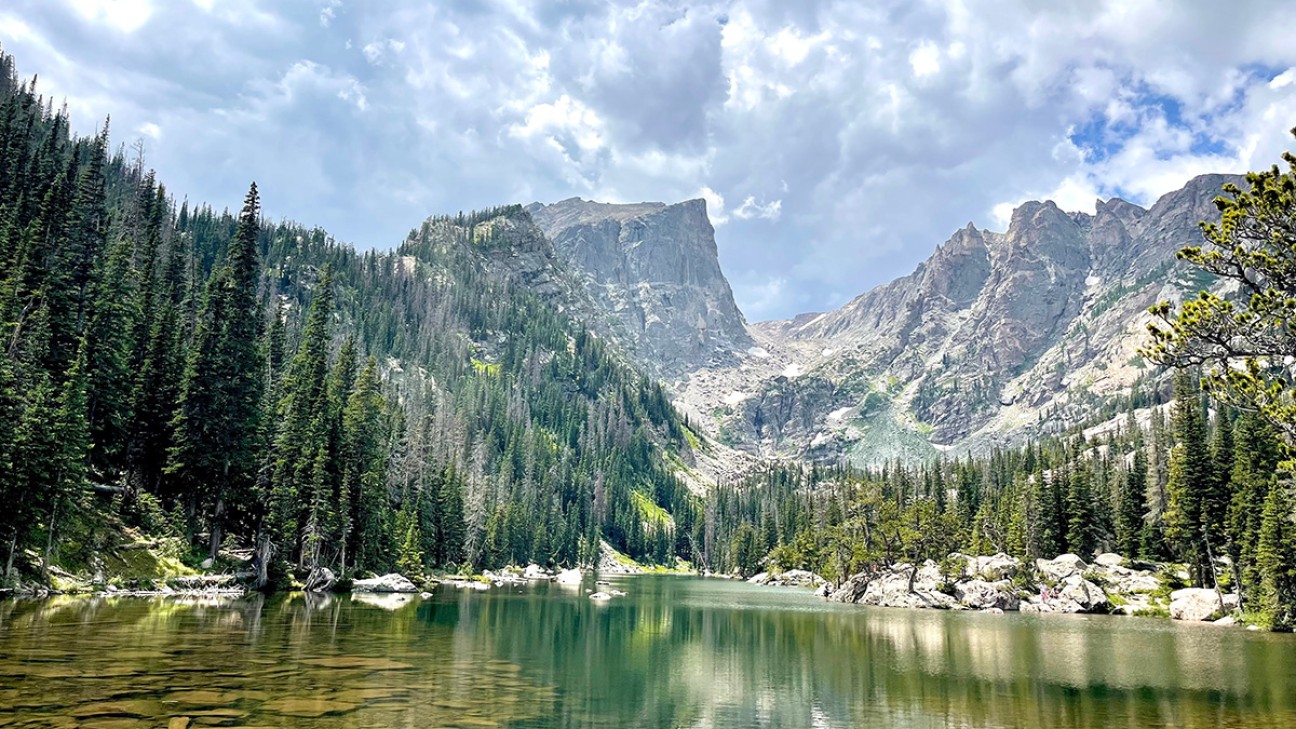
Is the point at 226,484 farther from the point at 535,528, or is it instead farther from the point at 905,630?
the point at 535,528

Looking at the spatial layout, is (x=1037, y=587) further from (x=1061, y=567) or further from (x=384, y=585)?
(x=384, y=585)

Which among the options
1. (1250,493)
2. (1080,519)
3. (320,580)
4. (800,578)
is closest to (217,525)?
(320,580)

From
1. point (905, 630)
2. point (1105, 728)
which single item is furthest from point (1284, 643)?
point (1105, 728)

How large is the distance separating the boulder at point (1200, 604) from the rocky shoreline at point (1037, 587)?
14cm

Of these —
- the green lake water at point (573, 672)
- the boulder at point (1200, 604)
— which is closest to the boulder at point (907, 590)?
the boulder at point (1200, 604)

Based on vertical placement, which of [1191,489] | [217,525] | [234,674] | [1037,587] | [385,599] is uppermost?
[1191,489]

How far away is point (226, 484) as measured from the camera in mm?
64188

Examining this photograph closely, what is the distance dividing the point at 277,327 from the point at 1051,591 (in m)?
103

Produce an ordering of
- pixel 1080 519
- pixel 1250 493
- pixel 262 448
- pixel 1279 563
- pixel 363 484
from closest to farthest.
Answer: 1. pixel 1279 563
2. pixel 262 448
3. pixel 1250 493
4. pixel 363 484
5. pixel 1080 519

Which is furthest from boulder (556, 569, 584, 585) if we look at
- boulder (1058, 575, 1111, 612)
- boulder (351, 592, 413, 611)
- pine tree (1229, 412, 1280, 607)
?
pine tree (1229, 412, 1280, 607)

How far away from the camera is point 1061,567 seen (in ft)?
309

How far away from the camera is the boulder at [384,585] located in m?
74.5

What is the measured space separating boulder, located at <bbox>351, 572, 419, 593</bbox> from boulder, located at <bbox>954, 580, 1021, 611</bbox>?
214ft

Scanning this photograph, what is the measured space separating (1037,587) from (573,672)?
80667mm
